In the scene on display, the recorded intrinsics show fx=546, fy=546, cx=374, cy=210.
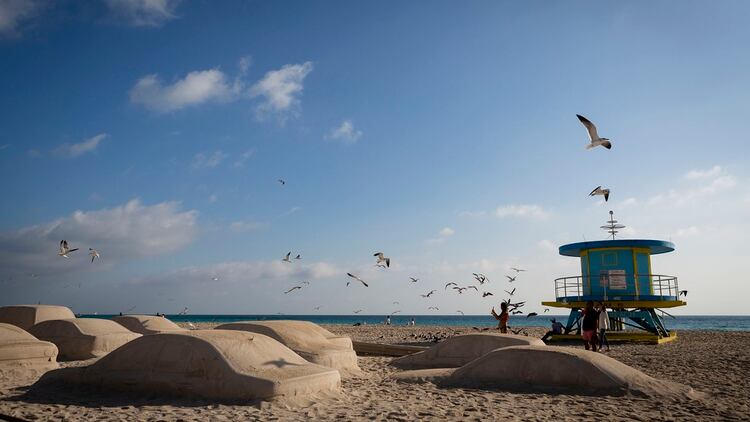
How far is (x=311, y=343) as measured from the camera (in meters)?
15.8

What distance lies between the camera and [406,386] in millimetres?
12195

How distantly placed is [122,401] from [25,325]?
15.0 metres

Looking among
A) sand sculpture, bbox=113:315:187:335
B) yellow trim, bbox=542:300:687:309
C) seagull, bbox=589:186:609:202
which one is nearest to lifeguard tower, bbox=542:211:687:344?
yellow trim, bbox=542:300:687:309

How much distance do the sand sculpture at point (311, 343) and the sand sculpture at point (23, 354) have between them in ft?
15.3

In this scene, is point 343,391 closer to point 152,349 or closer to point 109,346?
point 152,349

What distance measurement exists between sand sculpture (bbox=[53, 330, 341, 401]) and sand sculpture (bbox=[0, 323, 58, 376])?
377 centimetres

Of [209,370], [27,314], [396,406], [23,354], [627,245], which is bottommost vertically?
[396,406]

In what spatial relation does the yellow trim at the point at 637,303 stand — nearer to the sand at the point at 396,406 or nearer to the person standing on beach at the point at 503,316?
the person standing on beach at the point at 503,316

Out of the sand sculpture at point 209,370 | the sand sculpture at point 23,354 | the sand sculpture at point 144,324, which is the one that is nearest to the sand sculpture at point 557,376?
the sand sculpture at point 209,370

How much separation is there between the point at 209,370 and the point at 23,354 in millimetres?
7722

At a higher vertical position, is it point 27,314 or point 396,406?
point 27,314

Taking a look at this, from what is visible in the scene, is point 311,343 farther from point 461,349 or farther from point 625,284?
point 625,284

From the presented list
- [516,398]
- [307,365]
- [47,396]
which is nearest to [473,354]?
[516,398]

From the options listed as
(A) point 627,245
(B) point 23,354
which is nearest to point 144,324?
(B) point 23,354
